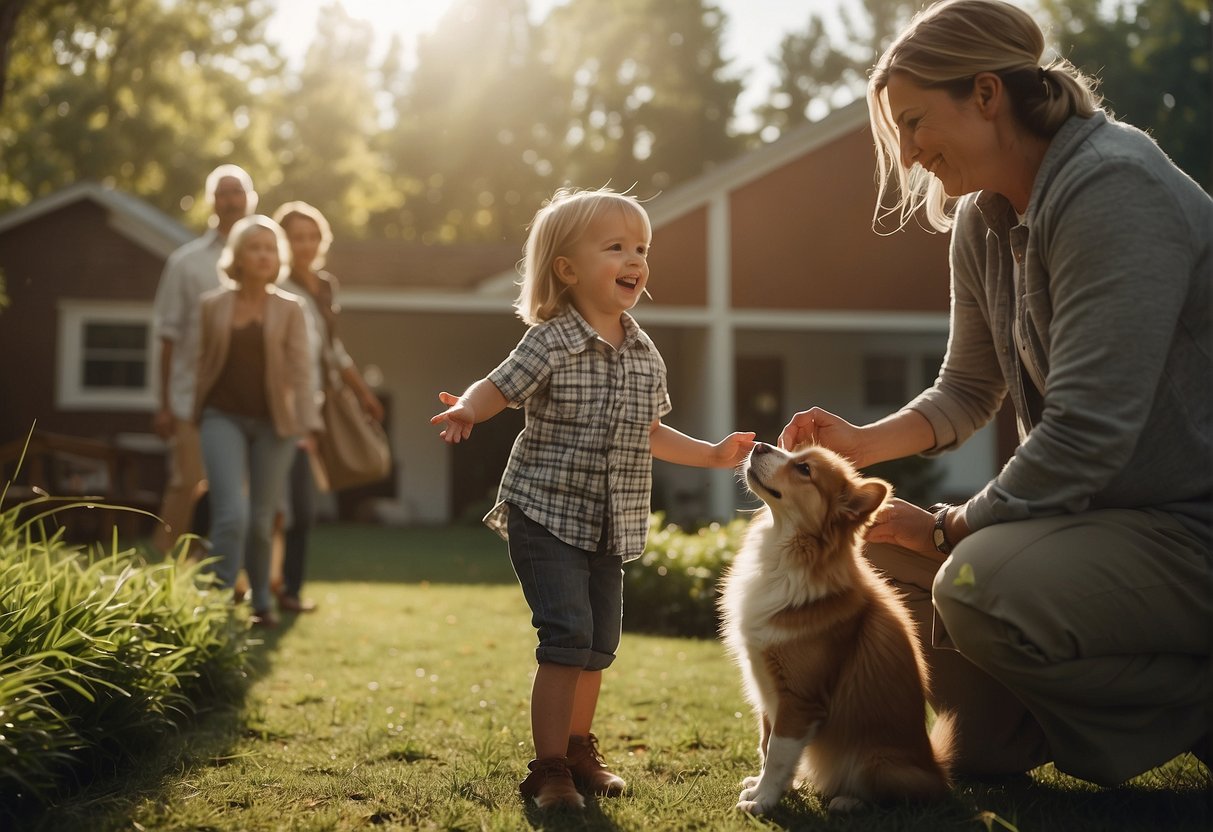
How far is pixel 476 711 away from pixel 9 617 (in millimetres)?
1812

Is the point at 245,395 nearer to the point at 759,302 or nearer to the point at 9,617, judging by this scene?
the point at 9,617

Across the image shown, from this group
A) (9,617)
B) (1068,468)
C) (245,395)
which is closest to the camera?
(1068,468)

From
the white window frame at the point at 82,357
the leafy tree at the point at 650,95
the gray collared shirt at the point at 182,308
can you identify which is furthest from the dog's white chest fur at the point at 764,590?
the leafy tree at the point at 650,95

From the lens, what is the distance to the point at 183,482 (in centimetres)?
704

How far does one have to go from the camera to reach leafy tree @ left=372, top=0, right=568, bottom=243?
4338 centimetres

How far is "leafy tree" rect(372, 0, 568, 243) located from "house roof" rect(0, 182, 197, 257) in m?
24.8

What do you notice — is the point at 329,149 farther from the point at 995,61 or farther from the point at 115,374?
the point at 995,61

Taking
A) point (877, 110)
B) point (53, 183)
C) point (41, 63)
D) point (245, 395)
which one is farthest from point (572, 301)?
point (53, 183)

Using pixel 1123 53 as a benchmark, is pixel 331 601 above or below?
below

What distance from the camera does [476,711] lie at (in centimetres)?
467

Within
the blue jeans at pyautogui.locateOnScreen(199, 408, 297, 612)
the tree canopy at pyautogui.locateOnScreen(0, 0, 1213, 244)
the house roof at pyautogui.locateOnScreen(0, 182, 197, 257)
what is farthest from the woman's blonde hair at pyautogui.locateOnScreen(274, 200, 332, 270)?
the tree canopy at pyautogui.locateOnScreen(0, 0, 1213, 244)

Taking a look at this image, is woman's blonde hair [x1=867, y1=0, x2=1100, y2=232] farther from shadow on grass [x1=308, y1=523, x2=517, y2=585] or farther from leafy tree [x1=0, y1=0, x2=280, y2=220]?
leafy tree [x1=0, y1=0, x2=280, y2=220]

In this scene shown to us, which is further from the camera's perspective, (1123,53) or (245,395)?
(1123,53)

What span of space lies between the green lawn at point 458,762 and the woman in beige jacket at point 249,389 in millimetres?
688
